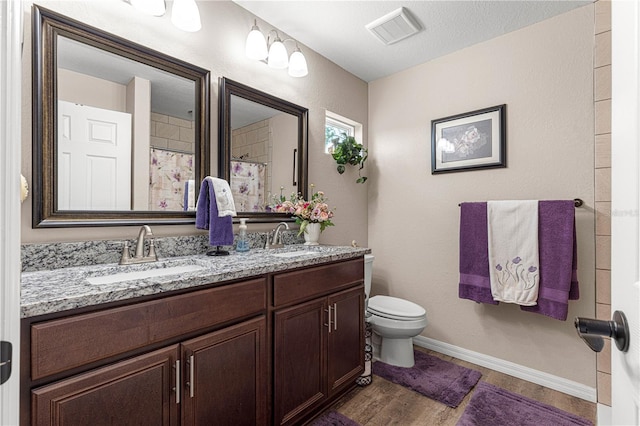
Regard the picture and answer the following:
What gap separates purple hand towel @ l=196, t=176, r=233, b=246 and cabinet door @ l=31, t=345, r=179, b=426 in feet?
2.10

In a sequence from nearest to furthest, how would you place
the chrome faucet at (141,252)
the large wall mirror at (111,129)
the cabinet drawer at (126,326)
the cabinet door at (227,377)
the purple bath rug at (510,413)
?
the cabinet drawer at (126,326) < the cabinet door at (227,377) < the large wall mirror at (111,129) < the chrome faucet at (141,252) < the purple bath rug at (510,413)

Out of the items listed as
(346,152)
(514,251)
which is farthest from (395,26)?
(514,251)

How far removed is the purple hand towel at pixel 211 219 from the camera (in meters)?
1.58

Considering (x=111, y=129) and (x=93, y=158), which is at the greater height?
(x=111, y=129)

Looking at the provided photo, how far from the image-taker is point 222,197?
5.35 feet

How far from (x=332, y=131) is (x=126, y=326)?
7.09 feet

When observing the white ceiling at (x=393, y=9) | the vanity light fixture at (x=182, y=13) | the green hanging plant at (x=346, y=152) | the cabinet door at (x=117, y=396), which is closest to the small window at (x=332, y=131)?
the green hanging plant at (x=346, y=152)

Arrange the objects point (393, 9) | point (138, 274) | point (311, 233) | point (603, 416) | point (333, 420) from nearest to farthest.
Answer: point (603, 416)
point (138, 274)
point (333, 420)
point (393, 9)
point (311, 233)

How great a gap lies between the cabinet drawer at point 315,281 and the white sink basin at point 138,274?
38cm

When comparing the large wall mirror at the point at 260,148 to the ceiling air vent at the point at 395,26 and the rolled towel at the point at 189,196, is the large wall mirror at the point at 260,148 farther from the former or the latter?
the ceiling air vent at the point at 395,26

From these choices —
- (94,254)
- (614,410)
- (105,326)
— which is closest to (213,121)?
(94,254)

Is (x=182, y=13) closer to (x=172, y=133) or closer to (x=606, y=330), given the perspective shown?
(x=172, y=133)

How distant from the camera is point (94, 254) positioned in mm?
1317

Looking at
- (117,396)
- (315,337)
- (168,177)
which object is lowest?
(315,337)
